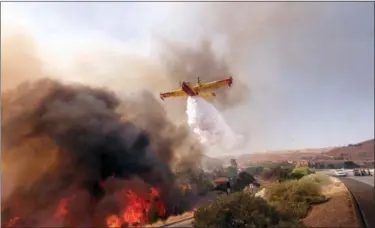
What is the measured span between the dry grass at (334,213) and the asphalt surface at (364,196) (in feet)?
1.49

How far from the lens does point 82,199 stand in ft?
36.4

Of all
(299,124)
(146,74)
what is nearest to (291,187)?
(299,124)

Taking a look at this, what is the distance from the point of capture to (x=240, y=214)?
353 inches

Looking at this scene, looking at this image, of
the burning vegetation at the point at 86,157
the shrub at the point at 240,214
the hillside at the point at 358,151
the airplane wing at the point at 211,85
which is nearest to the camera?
the shrub at the point at 240,214

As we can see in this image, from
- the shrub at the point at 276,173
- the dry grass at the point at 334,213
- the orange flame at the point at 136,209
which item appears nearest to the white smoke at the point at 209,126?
the shrub at the point at 276,173

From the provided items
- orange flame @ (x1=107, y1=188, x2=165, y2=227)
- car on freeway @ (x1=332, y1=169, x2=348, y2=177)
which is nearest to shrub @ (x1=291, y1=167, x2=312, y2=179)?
car on freeway @ (x1=332, y1=169, x2=348, y2=177)

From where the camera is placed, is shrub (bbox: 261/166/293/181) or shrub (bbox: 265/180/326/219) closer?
shrub (bbox: 265/180/326/219)

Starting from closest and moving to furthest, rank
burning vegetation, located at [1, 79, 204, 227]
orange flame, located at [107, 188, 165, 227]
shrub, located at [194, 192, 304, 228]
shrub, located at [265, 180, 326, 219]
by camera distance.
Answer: shrub, located at [194, 192, 304, 228]
shrub, located at [265, 180, 326, 219]
orange flame, located at [107, 188, 165, 227]
burning vegetation, located at [1, 79, 204, 227]

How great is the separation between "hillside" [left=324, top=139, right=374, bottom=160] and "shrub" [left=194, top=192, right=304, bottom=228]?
423 centimetres

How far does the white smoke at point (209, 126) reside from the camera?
11008 mm

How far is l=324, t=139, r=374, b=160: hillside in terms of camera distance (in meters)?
12.1

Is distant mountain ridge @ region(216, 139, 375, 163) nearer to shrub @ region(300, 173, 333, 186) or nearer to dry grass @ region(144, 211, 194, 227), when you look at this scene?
shrub @ region(300, 173, 333, 186)

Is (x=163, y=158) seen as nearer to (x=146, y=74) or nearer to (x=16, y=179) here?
(x=146, y=74)

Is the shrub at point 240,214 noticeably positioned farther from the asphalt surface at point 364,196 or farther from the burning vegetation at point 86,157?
the asphalt surface at point 364,196
